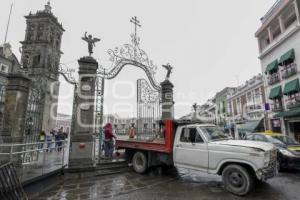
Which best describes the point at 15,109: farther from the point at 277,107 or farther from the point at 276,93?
the point at 277,107

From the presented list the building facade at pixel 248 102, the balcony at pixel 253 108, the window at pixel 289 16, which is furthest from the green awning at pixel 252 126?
the window at pixel 289 16

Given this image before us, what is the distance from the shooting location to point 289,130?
18422 mm

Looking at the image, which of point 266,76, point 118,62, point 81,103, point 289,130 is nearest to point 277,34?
point 266,76

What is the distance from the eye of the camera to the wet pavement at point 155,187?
519cm

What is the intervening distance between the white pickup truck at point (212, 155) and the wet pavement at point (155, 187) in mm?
511

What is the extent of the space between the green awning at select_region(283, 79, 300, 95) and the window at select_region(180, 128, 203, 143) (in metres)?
15.1

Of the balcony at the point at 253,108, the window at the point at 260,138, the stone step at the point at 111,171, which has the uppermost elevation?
the balcony at the point at 253,108

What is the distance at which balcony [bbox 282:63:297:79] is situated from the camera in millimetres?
16884

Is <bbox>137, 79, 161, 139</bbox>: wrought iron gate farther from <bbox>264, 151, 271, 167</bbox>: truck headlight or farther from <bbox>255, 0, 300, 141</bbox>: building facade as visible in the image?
<bbox>255, 0, 300, 141</bbox>: building facade

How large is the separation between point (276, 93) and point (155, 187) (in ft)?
61.2

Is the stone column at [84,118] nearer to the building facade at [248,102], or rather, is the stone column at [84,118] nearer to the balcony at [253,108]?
the building facade at [248,102]

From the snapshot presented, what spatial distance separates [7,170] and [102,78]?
5281mm

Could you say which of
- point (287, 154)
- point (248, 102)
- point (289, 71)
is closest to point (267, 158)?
point (287, 154)

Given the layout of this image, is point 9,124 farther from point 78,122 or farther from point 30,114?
point 78,122
